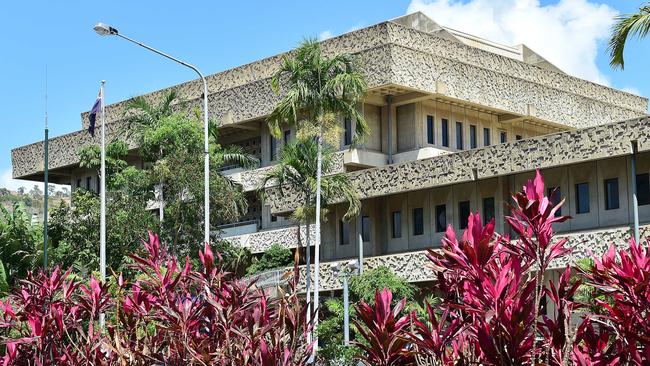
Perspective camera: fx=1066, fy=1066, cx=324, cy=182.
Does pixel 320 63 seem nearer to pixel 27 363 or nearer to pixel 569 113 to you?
pixel 569 113

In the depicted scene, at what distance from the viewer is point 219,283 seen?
899 cm

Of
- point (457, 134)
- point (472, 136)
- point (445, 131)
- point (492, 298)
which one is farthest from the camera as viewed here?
point (472, 136)

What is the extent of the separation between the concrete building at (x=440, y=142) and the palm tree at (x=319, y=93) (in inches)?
150

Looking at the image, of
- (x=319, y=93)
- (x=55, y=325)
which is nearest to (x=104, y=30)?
(x=319, y=93)

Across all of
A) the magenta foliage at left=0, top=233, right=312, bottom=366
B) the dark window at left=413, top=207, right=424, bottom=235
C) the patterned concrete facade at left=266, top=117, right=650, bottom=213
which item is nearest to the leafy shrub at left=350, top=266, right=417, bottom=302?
the dark window at left=413, top=207, right=424, bottom=235

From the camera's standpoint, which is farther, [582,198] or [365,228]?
[365,228]

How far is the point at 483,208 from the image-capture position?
38.0 m

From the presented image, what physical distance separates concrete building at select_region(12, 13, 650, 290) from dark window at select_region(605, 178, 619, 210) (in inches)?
1.5

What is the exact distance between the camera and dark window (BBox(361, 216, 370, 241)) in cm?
4228

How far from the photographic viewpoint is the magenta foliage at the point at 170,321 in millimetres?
8000

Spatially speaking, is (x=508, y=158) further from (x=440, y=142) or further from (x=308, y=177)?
(x=440, y=142)

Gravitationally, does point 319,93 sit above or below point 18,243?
above

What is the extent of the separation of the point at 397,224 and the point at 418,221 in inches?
51.9

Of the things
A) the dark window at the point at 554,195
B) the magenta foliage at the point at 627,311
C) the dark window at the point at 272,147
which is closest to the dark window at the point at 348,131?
the dark window at the point at 272,147
